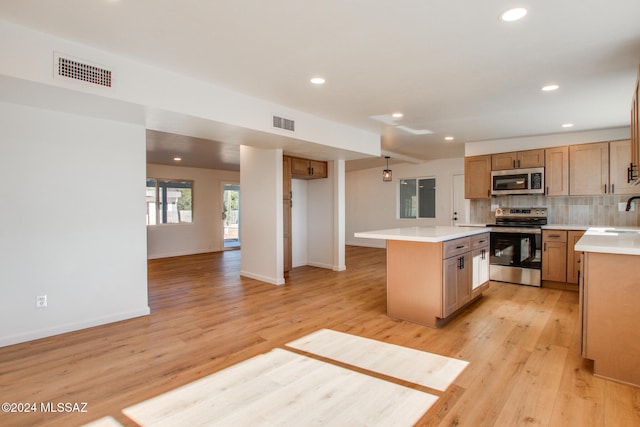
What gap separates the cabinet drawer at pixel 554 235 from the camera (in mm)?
4781

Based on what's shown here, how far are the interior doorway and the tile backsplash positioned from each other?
679 cm

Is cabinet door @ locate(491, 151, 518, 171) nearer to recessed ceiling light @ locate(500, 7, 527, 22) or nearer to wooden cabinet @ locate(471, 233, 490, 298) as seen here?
wooden cabinet @ locate(471, 233, 490, 298)

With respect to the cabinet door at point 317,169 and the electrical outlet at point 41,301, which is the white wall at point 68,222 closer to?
the electrical outlet at point 41,301

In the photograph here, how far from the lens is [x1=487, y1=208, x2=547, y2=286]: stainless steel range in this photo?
195 inches

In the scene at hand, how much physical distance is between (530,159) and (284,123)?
4.10 meters

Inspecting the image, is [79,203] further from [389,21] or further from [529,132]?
[529,132]

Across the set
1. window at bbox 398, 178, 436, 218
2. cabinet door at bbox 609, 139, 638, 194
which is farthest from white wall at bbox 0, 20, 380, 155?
window at bbox 398, 178, 436, 218

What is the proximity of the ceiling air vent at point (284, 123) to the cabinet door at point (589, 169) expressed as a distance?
4.32m

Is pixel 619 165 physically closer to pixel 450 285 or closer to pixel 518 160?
pixel 518 160

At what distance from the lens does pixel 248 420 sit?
188 cm

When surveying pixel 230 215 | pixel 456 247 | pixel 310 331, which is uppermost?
pixel 230 215

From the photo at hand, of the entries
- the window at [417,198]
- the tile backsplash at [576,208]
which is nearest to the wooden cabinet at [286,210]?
the tile backsplash at [576,208]

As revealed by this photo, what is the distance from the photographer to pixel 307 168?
6.22 meters

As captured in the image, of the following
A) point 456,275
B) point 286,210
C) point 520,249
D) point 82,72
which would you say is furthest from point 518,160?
point 82,72
